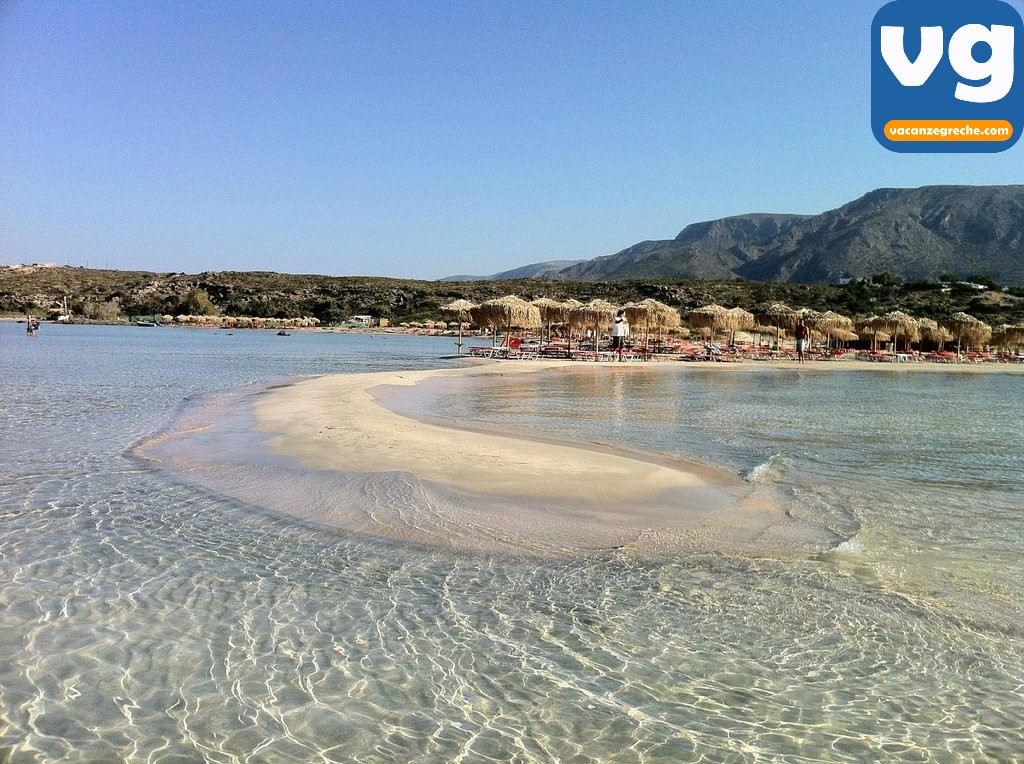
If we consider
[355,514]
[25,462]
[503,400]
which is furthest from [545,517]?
[503,400]

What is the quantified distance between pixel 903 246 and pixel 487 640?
396 ft

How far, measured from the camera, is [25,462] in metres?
7.26

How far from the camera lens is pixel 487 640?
3.37 meters

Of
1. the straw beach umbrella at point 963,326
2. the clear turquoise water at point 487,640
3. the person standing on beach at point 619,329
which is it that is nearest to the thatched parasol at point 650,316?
the person standing on beach at point 619,329

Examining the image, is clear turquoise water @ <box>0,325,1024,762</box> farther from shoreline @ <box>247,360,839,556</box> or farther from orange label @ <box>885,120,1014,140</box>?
orange label @ <box>885,120,1014,140</box>

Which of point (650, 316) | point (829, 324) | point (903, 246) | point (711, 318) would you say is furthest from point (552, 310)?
point (903, 246)

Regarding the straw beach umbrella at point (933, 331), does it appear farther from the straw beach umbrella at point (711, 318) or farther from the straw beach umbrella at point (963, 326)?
the straw beach umbrella at point (711, 318)

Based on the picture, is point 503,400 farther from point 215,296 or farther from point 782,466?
point 215,296

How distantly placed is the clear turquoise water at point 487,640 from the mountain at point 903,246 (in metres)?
96.4

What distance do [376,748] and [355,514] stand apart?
3077 millimetres

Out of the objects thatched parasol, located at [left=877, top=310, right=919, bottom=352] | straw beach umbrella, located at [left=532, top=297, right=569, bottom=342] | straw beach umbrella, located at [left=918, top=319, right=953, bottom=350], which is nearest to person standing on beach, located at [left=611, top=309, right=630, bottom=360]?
straw beach umbrella, located at [left=532, top=297, right=569, bottom=342]

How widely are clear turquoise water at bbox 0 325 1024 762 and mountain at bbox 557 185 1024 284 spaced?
316ft

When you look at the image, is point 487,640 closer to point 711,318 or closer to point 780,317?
point 711,318

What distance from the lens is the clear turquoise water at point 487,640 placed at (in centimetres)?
261
